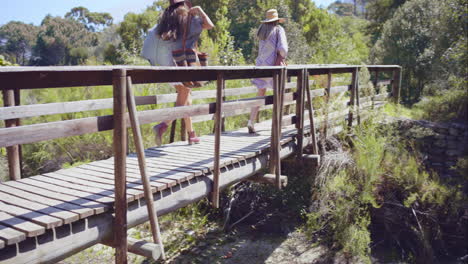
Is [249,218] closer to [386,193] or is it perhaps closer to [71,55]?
[386,193]

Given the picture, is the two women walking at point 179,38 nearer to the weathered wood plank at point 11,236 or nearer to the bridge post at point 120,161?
the bridge post at point 120,161

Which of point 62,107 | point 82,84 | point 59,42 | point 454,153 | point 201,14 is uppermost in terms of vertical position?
point 59,42

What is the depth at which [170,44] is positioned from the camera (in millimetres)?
4434

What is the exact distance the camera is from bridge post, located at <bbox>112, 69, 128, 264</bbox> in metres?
2.66

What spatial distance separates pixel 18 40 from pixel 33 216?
1266 inches

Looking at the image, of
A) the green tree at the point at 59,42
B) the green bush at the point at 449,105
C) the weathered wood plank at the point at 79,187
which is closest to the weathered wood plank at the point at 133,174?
the weathered wood plank at the point at 79,187

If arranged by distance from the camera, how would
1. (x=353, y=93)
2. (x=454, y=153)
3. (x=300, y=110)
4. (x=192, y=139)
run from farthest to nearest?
(x=454, y=153)
(x=353, y=93)
(x=300, y=110)
(x=192, y=139)

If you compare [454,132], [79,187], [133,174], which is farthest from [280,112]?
[454,132]

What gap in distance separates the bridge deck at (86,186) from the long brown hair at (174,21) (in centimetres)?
125

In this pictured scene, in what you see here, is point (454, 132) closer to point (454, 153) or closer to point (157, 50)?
point (454, 153)

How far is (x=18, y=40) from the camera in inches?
1203

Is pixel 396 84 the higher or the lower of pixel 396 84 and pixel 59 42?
the lower

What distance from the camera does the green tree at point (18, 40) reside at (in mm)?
28172

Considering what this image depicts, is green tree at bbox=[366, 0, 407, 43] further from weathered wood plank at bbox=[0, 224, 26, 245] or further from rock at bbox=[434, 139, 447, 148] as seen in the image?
weathered wood plank at bbox=[0, 224, 26, 245]
